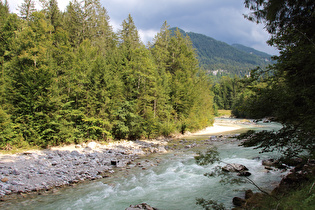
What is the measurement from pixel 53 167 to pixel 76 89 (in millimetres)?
8029

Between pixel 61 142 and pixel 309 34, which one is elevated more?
pixel 309 34

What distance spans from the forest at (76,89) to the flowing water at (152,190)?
26.0 feet

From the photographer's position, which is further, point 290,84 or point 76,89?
point 76,89

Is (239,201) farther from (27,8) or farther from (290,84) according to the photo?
(27,8)

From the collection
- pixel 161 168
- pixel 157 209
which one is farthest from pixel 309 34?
pixel 161 168

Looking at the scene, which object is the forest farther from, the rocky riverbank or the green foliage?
the green foliage

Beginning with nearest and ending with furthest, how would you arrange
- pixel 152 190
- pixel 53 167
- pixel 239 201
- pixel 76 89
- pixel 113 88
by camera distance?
pixel 239 201 → pixel 152 190 → pixel 53 167 → pixel 76 89 → pixel 113 88

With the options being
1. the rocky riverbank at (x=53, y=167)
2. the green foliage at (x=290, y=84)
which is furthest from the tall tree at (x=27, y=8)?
the green foliage at (x=290, y=84)

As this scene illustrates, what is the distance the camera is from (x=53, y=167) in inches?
414


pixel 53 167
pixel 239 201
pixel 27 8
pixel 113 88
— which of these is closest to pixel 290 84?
pixel 239 201

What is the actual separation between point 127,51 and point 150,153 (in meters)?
12.8

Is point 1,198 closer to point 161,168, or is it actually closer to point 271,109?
point 161,168

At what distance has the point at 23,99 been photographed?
14.0m

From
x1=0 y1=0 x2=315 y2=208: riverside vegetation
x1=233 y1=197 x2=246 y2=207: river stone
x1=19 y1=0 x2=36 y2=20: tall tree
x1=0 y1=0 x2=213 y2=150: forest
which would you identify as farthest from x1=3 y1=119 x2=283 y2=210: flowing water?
x1=19 y1=0 x2=36 y2=20: tall tree
